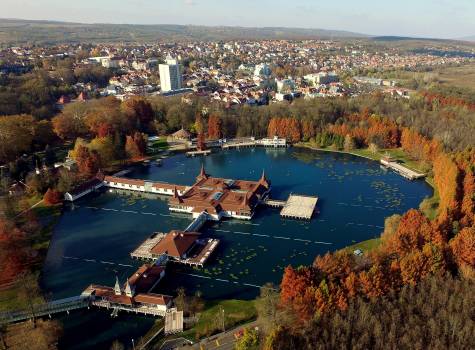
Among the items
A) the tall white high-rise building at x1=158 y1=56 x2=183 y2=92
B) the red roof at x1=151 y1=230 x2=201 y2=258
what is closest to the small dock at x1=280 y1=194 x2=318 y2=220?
the red roof at x1=151 y1=230 x2=201 y2=258

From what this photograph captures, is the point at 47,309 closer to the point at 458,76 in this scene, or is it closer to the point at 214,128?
the point at 214,128

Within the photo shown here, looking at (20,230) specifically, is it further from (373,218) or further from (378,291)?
(373,218)

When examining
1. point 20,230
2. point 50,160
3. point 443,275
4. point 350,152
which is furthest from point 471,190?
point 50,160

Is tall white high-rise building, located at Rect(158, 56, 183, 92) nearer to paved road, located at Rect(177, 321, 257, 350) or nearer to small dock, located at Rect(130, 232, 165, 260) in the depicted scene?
small dock, located at Rect(130, 232, 165, 260)

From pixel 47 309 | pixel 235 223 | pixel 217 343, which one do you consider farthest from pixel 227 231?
pixel 47 309

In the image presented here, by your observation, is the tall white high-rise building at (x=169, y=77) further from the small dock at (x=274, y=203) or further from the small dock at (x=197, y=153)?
the small dock at (x=274, y=203)
